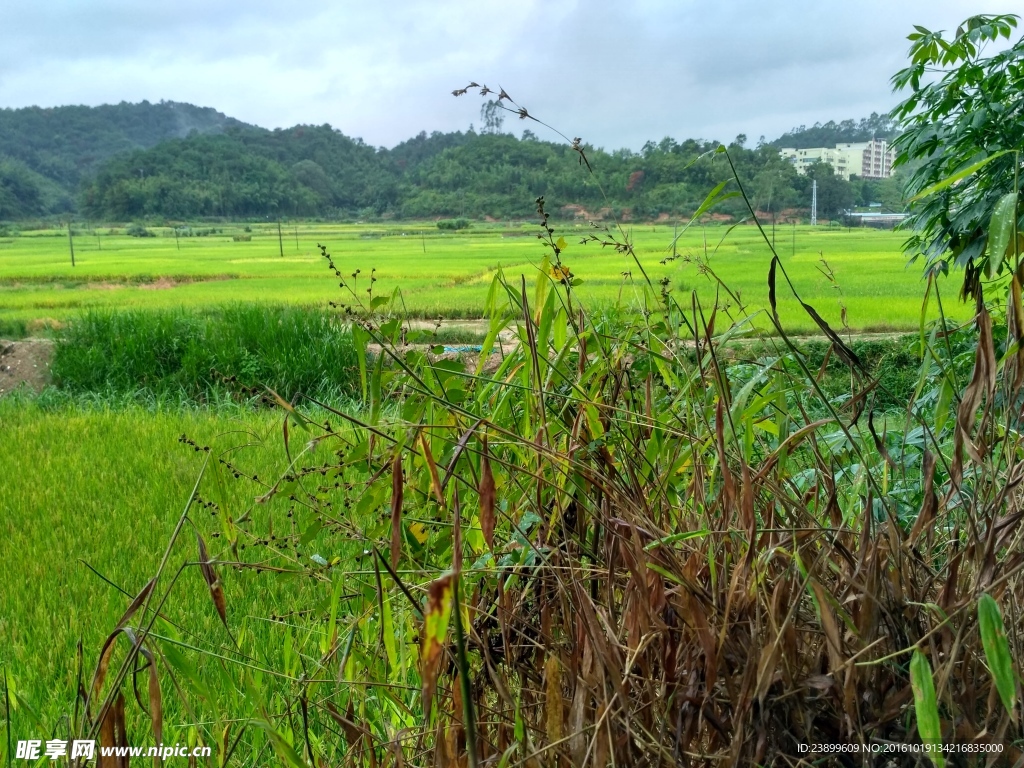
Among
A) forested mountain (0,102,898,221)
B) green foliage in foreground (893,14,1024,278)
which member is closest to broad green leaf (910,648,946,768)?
green foliage in foreground (893,14,1024,278)

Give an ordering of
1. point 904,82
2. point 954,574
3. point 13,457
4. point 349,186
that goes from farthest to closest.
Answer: point 349,186, point 13,457, point 904,82, point 954,574

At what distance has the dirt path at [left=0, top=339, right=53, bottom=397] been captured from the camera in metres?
6.65

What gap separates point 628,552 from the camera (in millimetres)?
818

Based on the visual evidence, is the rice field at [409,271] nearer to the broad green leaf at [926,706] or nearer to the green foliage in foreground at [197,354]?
the broad green leaf at [926,706]

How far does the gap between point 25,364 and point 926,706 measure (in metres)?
7.72

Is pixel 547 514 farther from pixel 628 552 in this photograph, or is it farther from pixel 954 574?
pixel 954 574

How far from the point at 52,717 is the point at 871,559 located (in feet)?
5.50

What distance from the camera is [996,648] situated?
1.93 ft

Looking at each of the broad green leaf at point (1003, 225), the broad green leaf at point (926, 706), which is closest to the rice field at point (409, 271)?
the broad green leaf at point (1003, 225)

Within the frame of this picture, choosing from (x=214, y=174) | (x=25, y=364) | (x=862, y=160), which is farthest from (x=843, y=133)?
(x=214, y=174)

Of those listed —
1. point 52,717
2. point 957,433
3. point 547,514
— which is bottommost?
point 52,717

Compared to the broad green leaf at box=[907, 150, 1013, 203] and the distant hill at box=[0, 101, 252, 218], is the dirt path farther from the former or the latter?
the distant hill at box=[0, 101, 252, 218]

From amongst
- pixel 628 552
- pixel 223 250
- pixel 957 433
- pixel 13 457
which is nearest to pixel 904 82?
pixel 957 433

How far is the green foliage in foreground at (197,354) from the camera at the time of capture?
6.28 metres
